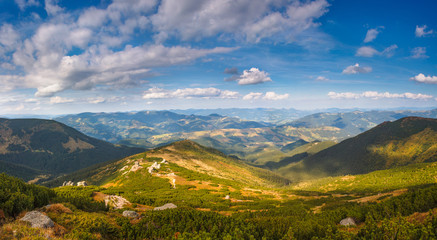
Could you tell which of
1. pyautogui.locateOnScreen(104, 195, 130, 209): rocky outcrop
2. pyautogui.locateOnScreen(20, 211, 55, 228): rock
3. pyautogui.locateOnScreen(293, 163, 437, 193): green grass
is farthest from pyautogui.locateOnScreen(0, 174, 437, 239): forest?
pyautogui.locateOnScreen(293, 163, 437, 193): green grass

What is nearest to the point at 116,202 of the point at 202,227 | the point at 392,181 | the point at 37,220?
the point at 37,220

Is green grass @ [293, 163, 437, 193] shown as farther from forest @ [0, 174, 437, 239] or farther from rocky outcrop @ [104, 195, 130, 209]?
rocky outcrop @ [104, 195, 130, 209]

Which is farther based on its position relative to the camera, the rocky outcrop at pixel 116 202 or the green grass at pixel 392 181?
the green grass at pixel 392 181

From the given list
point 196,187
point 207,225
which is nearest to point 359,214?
point 207,225

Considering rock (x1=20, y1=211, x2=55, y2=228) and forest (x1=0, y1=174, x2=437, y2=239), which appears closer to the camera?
forest (x1=0, y1=174, x2=437, y2=239)

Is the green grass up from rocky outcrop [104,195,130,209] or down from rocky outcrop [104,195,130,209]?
down

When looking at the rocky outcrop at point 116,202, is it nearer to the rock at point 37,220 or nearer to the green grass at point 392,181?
the rock at point 37,220

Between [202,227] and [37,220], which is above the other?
[37,220]

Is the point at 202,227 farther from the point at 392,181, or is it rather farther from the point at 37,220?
the point at 392,181

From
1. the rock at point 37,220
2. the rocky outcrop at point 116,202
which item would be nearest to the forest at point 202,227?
the rock at point 37,220
